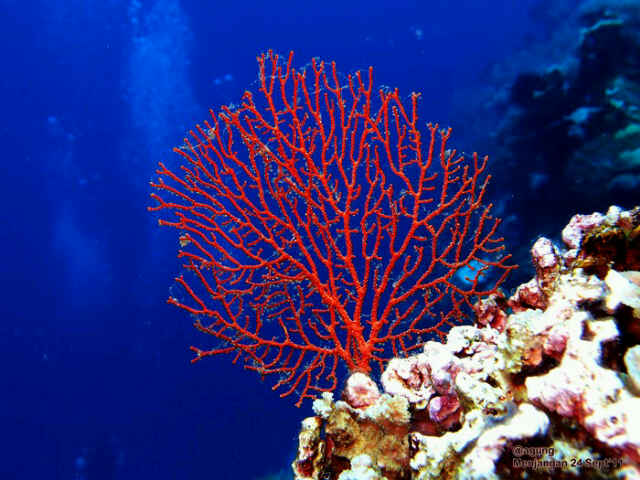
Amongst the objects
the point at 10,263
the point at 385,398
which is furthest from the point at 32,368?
the point at 385,398

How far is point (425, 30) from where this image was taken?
68.7ft

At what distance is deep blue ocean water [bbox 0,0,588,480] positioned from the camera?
70.5 feet

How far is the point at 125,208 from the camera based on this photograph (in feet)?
87.1

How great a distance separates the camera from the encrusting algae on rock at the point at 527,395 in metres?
1.35

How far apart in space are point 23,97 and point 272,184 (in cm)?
2781

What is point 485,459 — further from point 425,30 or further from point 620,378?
point 425,30

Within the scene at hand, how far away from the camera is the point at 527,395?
1.67 metres

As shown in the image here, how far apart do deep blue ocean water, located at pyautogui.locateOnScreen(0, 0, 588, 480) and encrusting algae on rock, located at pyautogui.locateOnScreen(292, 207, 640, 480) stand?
19.9 metres

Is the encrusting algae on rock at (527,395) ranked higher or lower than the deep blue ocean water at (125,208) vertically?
lower

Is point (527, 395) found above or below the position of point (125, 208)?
below

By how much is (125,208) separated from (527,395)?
29.4 meters

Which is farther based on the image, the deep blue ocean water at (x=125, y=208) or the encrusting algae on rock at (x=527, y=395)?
the deep blue ocean water at (x=125, y=208)

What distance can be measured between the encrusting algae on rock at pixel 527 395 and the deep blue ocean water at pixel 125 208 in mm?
19864

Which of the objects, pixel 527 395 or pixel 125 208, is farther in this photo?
pixel 125 208
